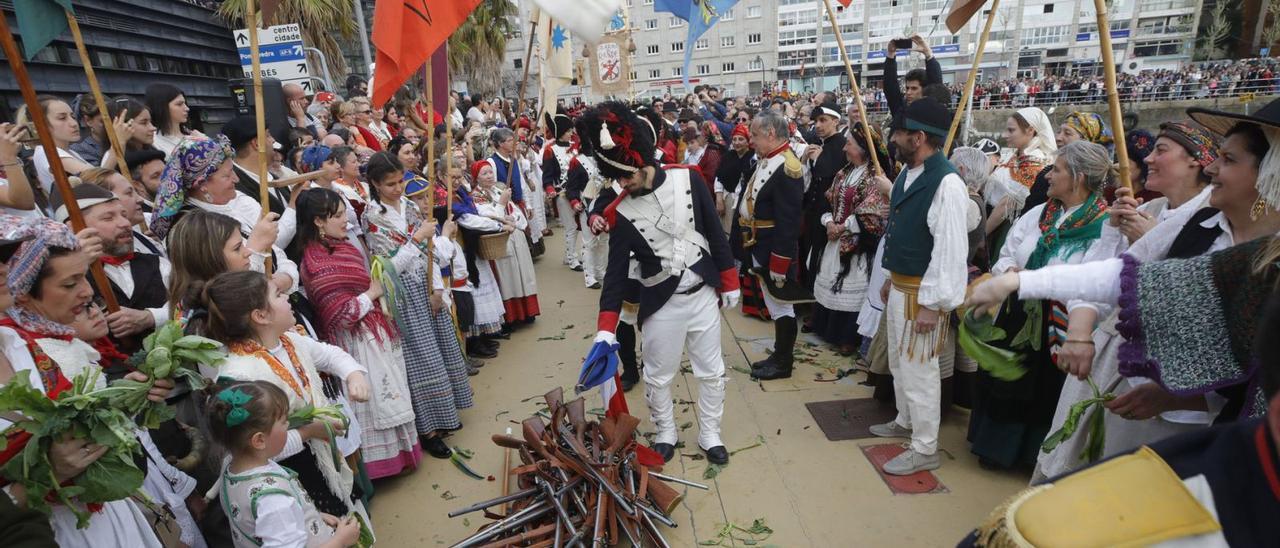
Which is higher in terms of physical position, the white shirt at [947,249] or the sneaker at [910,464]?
the white shirt at [947,249]

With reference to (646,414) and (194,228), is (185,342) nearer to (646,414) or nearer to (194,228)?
(194,228)

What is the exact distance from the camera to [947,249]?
10.0 ft

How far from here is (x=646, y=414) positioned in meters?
4.44

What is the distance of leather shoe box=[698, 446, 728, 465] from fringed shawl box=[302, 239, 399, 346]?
2.12m

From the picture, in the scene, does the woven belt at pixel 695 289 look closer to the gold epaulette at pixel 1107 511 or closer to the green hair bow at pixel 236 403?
the green hair bow at pixel 236 403

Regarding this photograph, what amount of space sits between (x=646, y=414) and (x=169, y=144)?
4327mm

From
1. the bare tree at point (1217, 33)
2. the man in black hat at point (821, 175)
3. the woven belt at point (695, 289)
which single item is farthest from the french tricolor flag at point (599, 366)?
the bare tree at point (1217, 33)

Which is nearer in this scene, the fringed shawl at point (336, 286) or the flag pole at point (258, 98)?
the flag pole at point (258, 98)

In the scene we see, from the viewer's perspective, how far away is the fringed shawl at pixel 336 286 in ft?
10.8

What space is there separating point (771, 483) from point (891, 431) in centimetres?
98

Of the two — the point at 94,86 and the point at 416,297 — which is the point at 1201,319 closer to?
the point at 416,297

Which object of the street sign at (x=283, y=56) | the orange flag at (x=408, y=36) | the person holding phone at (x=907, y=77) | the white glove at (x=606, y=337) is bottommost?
the white glove at (x=606, y=337)

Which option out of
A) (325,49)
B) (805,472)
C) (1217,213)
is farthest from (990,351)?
(325,49)

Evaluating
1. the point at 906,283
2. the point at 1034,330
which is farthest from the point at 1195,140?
the point at 906,283
